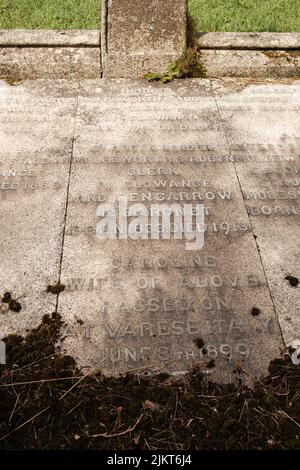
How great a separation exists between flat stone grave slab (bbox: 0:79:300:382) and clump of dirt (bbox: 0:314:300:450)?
88 mm

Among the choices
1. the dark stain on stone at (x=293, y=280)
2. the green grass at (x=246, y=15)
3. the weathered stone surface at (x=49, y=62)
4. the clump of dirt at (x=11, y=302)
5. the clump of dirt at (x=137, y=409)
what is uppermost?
the green grass at (x=246, y=15)

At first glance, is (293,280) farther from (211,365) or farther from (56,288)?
(56,288)

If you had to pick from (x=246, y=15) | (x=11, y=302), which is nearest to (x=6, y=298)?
→ (x=11, y=302)

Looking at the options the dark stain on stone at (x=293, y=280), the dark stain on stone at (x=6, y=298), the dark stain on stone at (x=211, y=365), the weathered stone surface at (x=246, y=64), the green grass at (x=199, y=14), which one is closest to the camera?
the dark stain on stone at (x=211, y=365)

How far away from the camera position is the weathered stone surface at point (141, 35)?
4.12 m

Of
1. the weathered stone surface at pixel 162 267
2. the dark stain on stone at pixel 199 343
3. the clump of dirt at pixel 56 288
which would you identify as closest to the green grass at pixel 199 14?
the weathered stone surface at pixel 162 267

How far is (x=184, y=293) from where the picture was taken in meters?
2.51

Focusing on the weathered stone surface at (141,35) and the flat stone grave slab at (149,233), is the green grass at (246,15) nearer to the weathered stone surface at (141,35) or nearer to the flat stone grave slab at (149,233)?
the weathered stone surface at (141,35)

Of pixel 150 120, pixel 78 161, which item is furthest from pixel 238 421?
pixel 150 120

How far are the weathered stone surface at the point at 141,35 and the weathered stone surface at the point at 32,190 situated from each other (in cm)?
54

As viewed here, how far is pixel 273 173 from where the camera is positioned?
329 centimetres

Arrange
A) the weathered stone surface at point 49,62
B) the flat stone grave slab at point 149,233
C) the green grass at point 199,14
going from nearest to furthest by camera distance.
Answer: the flat stone grave slab at point 149,233 → the weathered stone surface at point 49,62 → the green grass at point 199,14

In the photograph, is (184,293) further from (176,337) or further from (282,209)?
(282,209)

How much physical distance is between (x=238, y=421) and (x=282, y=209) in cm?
156
